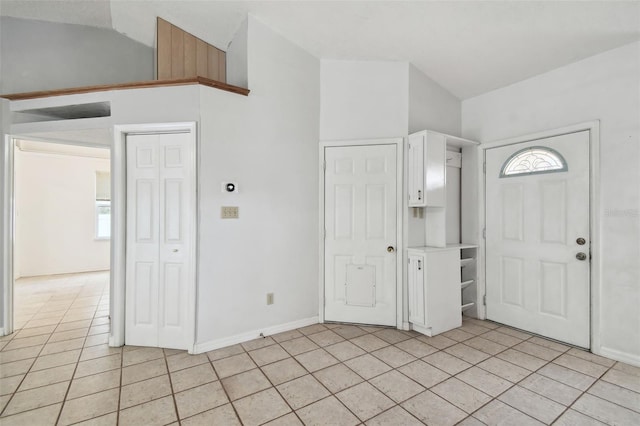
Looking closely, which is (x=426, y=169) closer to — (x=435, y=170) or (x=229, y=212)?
(x=435, y=170)

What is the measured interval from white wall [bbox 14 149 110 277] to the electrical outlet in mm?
5209

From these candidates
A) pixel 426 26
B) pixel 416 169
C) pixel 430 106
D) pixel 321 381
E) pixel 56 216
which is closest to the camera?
pixel 321 381

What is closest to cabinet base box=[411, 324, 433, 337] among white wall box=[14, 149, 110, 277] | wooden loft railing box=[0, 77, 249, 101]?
wooden loft railing box=[0, 77, 249, 101]

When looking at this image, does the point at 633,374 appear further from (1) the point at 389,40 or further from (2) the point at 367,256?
(1) the point at 389,40

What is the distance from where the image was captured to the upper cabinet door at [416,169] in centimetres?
309

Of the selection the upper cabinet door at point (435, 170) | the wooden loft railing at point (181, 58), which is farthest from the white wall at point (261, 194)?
the upper cabinet door at point (435, 170)

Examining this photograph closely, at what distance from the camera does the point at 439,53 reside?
305 cm

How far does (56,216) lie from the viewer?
5855 millimetres

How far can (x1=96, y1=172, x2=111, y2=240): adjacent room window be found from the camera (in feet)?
20.9

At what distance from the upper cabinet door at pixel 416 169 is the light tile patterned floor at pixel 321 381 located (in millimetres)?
1465

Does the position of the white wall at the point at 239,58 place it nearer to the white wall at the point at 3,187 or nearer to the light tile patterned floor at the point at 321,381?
the white wall at the point at 3,187

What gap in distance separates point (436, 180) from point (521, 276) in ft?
4.76

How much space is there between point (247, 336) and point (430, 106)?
132 inches

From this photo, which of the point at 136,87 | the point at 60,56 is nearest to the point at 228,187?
the point at 136,87
